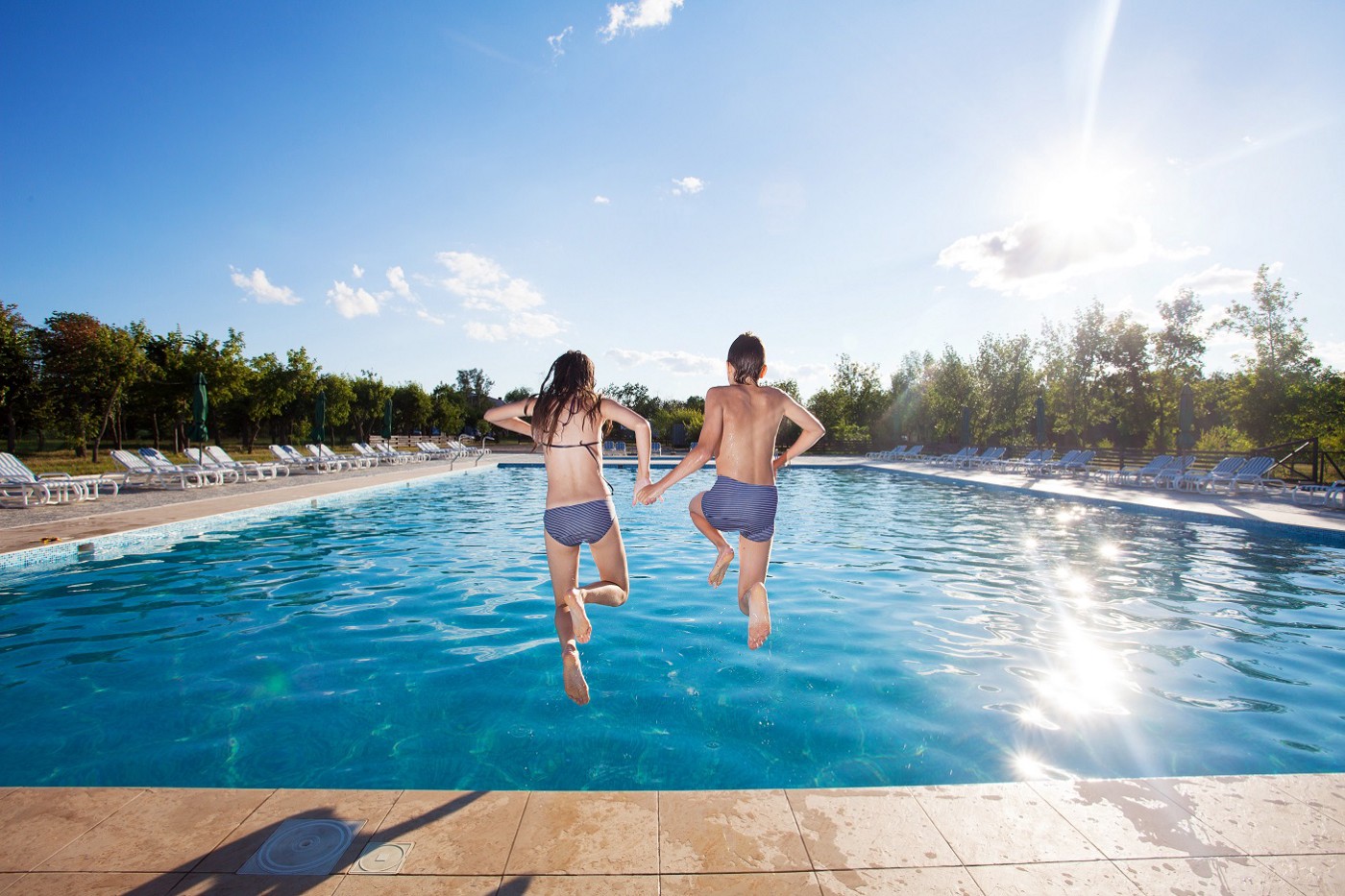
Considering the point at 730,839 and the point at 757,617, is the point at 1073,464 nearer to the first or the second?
the point at 757,617

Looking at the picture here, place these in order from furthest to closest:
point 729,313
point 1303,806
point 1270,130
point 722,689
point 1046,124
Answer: point 729,313
point 1270,130
point 1046,124
point 722,689
point 1303,806

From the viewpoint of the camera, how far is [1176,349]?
3738cm

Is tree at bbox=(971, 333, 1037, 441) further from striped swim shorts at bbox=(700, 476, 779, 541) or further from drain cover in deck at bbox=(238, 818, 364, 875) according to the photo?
drain cover in deck at bbox=(238, 818, 364, 875)

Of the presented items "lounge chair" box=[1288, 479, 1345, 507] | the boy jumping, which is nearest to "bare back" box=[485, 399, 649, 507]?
the boy jumping

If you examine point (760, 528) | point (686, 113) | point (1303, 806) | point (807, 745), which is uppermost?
point (686, 113)

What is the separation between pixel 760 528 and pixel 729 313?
23.3 m

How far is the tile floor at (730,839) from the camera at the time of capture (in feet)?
6.93

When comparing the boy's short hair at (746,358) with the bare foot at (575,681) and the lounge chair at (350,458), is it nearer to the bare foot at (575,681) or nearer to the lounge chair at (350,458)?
the bare foot at (575,681)

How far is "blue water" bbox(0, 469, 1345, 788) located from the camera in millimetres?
3963

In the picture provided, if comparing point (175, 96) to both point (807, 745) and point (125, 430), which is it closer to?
point (807, 745)

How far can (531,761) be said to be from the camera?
12.9 ft

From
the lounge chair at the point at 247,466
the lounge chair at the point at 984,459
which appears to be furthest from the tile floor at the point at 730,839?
the lounge chair at the point at 984,459

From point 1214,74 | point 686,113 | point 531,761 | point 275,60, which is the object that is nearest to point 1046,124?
point 1214,74

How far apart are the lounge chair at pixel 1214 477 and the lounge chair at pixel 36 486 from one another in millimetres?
27436
